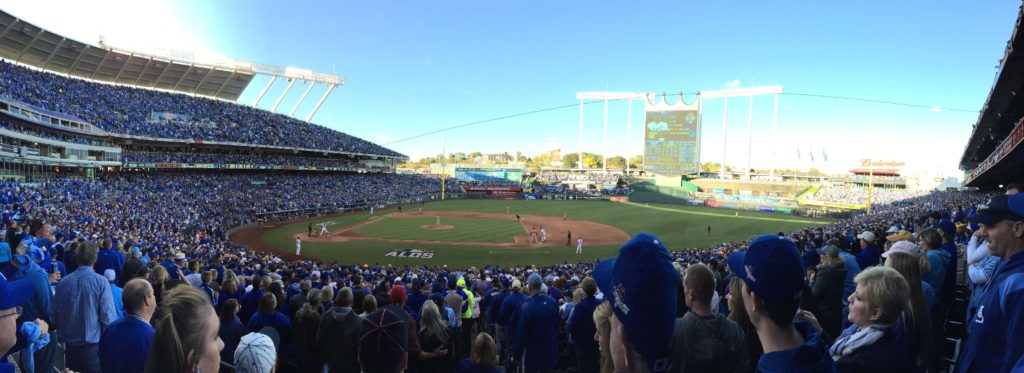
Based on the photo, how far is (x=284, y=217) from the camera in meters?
40.0

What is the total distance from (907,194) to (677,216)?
1486 inches

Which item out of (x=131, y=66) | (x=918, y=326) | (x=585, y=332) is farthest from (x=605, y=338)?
(x=131, y=66)

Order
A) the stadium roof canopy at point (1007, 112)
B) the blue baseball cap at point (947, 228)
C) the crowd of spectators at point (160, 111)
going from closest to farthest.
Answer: the blue baseball cap at point (947, 228), the stadium roof canopy at point (1007, 112), the crowd of spectators at point (160, 111)

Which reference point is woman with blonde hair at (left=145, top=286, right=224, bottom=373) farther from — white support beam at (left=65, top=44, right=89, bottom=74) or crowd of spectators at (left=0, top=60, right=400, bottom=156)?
white support beam at (left=65, top=44, right=89, bottom=74)

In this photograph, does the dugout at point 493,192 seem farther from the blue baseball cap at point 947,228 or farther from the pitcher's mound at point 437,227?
the blue baseball cap at point 947,228

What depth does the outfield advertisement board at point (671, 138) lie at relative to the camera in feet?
207

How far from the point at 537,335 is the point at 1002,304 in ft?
12.8

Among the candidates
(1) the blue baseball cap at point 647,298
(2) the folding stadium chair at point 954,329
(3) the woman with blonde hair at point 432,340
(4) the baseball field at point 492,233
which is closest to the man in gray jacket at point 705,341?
(1) the blue baseball cap at point 647,298

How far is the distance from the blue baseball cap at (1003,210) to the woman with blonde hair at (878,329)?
120cm

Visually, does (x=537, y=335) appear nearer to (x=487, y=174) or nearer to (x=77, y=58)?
(x=77, y=58)

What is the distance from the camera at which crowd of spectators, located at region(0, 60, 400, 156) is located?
35.4m

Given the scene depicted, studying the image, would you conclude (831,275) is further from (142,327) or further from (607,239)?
(607,239)

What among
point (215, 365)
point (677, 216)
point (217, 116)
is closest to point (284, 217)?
point (217, 116)

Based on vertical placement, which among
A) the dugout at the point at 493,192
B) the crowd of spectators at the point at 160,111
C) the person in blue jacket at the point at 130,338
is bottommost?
the dugout at the point at 493,192
